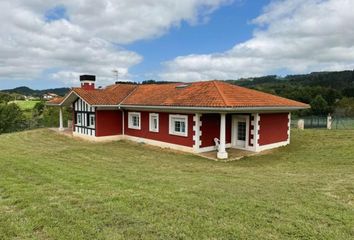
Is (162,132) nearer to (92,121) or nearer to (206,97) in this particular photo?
(206,97)

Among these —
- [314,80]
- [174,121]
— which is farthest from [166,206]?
[314,80]

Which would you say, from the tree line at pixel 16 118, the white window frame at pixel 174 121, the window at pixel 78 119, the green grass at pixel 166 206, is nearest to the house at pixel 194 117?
the white window frame at pixel 174 121

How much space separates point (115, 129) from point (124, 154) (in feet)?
19.7

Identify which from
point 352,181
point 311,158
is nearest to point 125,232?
point 352,181

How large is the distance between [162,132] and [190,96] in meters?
2.76

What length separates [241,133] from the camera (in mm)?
16312

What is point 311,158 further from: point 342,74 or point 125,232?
point 342,74

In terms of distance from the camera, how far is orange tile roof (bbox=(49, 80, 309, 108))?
1435 centimetres

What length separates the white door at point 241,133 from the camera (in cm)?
1611

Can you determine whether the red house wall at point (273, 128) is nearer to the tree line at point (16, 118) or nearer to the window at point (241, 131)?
the window at point (241, 131)

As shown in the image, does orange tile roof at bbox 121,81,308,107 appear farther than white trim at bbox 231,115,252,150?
No

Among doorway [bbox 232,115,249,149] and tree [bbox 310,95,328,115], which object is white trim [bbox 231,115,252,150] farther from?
tree [bbox 310,95,328,115]

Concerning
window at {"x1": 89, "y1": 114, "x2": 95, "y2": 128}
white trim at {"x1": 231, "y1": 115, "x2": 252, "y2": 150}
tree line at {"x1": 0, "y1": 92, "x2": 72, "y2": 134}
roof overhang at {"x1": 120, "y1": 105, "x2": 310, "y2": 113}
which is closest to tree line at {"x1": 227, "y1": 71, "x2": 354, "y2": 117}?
roof overhang at {"x1": 120, "y1": 105, "x2": 310, "y2": 113}

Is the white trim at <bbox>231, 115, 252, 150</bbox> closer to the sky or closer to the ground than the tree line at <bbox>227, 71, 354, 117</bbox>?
closer to the ground
